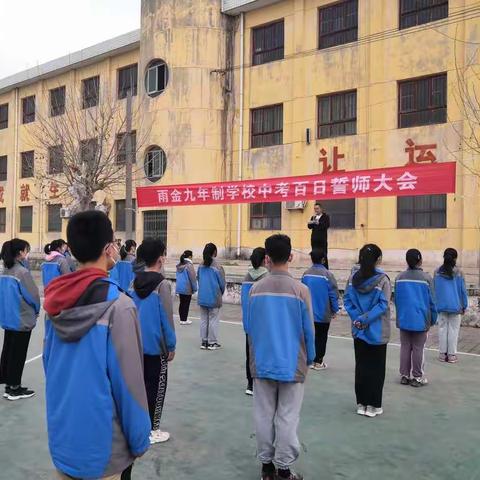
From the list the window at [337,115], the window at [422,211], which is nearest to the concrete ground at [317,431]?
the window at [422,211]

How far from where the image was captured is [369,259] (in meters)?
5.20

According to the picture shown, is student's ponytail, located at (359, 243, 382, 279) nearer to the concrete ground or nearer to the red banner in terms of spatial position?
the concrete ground

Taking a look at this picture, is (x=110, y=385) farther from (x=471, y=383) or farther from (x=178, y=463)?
(x=471, y=383)

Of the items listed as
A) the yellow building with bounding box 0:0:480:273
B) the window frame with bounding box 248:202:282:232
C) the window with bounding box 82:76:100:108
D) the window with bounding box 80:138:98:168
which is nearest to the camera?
the yellow building with bounding box 0:0:480:273

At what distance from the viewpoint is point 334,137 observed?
17.8m

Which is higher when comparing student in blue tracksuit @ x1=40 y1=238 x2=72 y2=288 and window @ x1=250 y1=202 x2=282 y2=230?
window @ x1=250 y1=202 x2=282 y2=230

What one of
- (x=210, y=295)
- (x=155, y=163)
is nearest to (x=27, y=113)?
(x=155, y=163)

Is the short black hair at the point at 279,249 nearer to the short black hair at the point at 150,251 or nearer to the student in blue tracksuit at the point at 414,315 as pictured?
the short black hair at the point at 150,251

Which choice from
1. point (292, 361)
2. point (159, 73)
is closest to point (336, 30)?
point (159, 73)

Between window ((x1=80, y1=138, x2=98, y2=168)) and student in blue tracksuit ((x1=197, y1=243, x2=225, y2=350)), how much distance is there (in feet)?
34.6

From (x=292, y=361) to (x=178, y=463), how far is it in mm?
1228

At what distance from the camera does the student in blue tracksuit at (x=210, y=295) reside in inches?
336

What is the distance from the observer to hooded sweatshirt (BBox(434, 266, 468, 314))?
7598 millimetres

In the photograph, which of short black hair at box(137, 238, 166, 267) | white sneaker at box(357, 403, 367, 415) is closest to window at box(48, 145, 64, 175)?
short black hair at box(137, 238, 166, 267)
